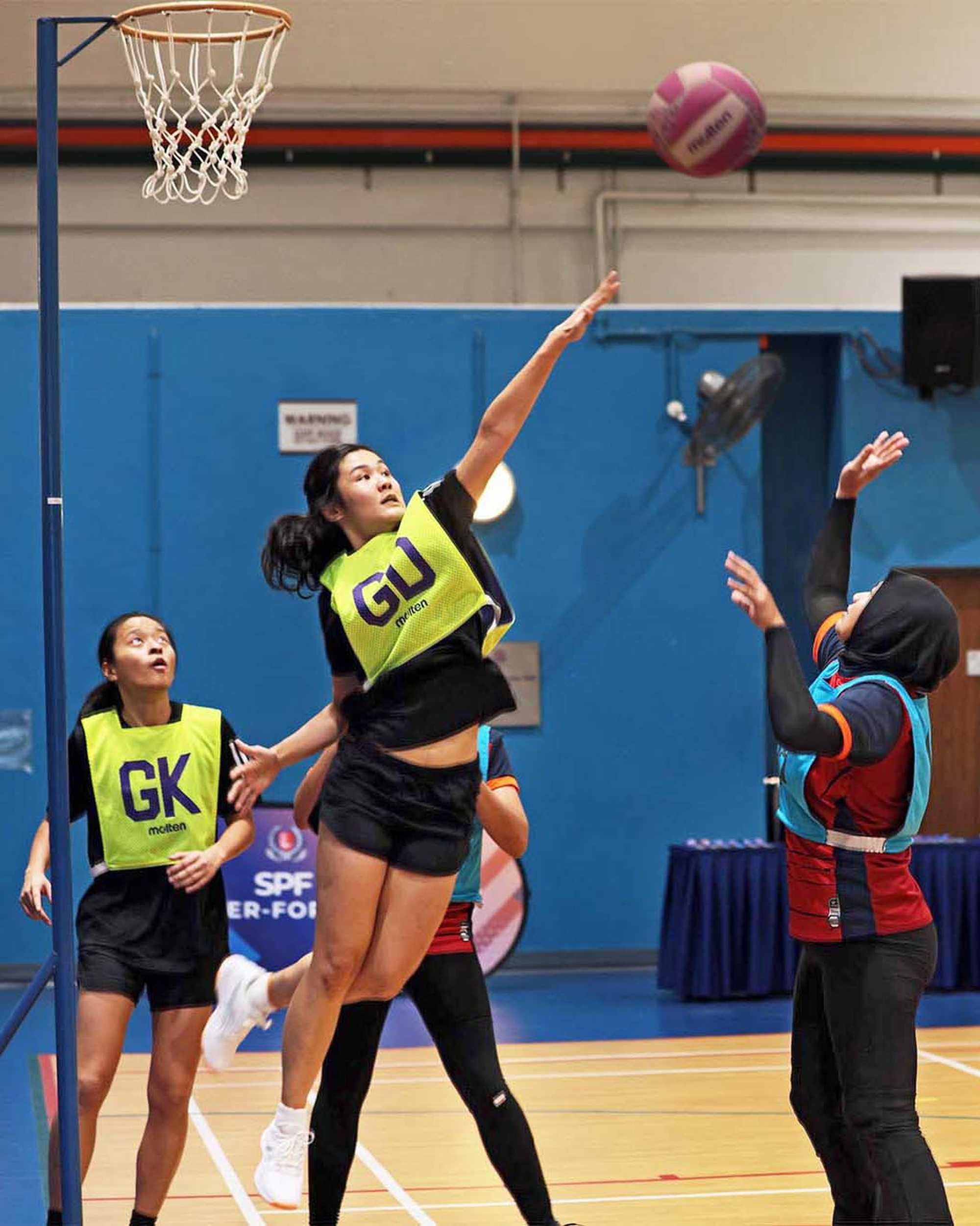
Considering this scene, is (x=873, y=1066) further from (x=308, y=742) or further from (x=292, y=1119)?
(x=308, y=742)

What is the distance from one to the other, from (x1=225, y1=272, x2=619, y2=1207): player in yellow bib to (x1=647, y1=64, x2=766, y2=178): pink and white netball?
19.2 ft

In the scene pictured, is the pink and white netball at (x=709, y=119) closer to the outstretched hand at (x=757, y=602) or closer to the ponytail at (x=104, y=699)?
the ponytail at (x=104, y=699)

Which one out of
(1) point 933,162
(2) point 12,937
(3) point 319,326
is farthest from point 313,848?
(1) point 933,162

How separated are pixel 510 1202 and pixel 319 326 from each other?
267 inches

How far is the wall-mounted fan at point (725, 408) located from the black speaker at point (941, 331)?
875 millimetres

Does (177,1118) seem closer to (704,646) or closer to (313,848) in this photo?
(313,848)

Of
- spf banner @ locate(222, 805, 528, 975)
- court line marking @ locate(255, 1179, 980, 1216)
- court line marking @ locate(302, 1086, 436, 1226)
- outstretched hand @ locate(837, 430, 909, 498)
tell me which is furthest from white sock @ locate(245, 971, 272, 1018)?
spf banner @ locate(222, 805, 528, 975)

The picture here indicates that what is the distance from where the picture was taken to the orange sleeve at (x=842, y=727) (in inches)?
156

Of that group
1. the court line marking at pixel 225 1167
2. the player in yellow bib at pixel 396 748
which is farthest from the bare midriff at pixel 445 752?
the court line marking at pixel 225 1167

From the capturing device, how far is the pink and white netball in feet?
31.3

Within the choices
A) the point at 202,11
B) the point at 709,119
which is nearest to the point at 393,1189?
the point at 202,11

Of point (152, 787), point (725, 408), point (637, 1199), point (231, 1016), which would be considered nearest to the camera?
point (231, 1016)

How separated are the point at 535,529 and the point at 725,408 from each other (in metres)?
1.48

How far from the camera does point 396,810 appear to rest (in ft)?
13.8
